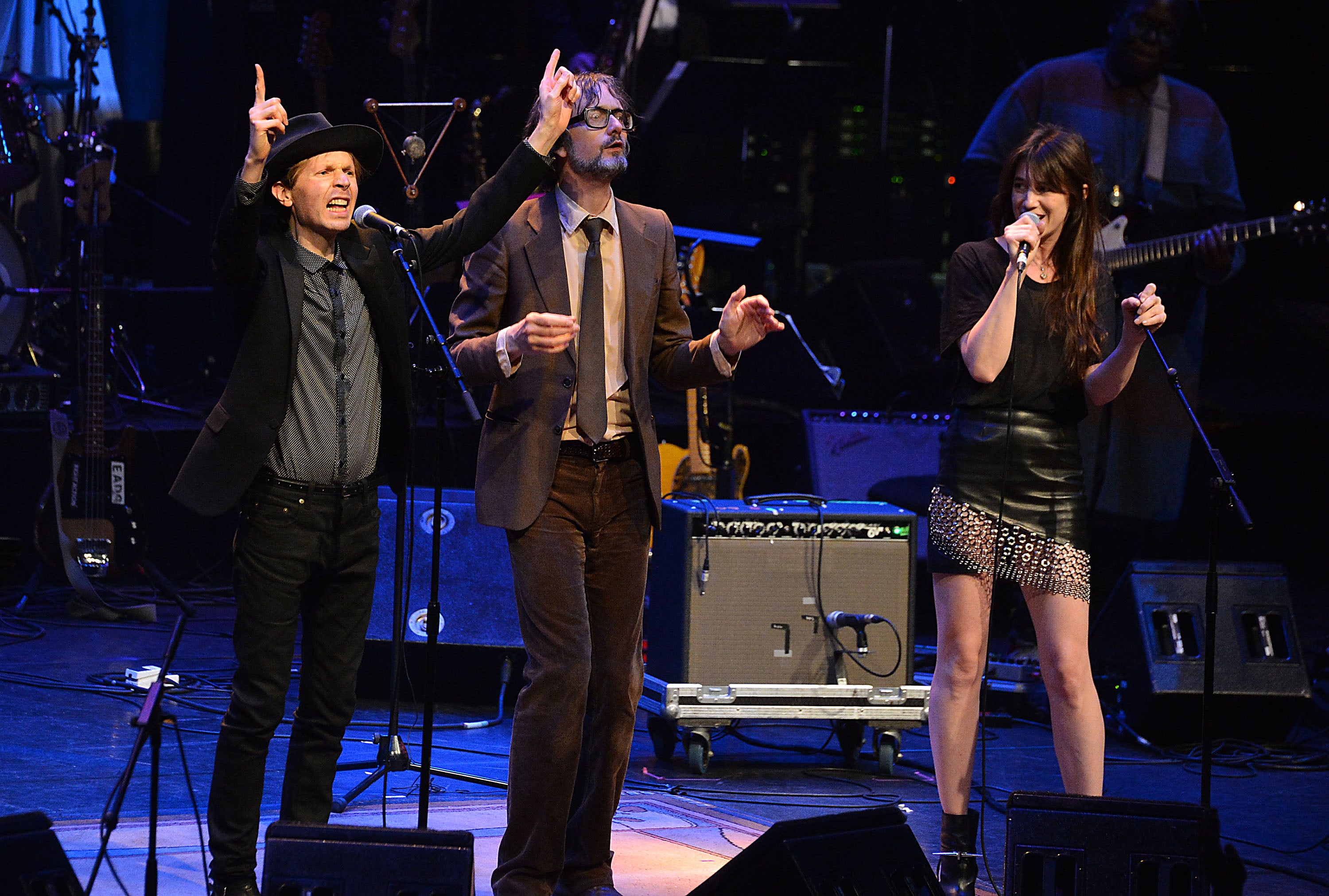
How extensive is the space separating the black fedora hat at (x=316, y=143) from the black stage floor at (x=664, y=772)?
205 cm

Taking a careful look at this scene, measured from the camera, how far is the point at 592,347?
3855 mm

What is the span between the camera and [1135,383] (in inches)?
295

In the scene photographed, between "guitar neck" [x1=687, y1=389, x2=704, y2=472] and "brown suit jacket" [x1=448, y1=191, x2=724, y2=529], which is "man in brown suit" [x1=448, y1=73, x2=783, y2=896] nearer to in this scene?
"brown suit jacket" [x1=448, y1=191, x2=724, y2=529]

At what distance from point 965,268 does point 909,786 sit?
86.2 inches

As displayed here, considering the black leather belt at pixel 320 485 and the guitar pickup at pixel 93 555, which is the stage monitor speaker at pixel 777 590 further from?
the guitar pickup at pixel 93 555

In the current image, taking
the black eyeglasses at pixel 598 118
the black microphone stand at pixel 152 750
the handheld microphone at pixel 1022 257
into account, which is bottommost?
the black microphone stand at pixel 152 750

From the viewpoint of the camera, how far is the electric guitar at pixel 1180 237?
241 inches

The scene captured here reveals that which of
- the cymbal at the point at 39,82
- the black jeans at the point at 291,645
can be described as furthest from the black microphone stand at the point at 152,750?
the cymbal at the point at 39,82

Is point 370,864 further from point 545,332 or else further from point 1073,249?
point 1073,249

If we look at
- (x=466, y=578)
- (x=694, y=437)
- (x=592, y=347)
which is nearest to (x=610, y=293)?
(x=592, y=347)

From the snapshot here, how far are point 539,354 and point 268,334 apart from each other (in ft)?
A: 2.11

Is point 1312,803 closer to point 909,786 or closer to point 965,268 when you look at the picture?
point 909,786

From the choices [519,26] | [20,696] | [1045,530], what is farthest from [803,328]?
[1045,530]

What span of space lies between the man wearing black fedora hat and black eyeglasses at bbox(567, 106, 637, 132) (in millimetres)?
53
